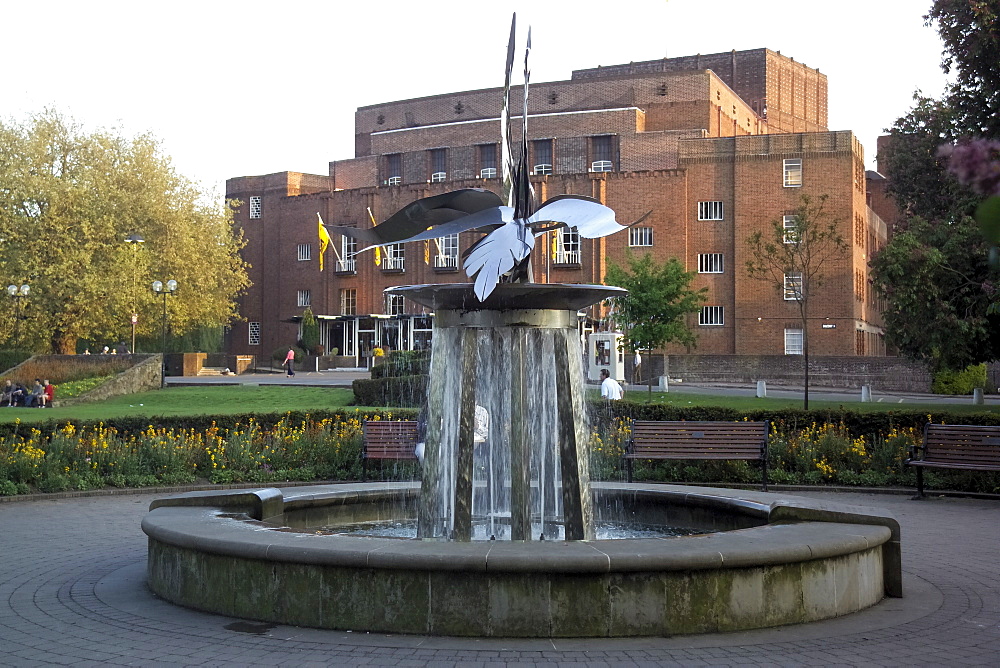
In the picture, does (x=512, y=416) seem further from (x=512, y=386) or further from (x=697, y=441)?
(x=697, y=441)

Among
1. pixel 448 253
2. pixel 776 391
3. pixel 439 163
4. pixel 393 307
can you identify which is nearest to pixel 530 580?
pixel 776 391

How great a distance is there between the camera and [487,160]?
62156mm

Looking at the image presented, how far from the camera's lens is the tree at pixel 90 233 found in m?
41.3

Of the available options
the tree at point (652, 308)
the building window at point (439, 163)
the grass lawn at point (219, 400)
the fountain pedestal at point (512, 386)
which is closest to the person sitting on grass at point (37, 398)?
the grass lawn at point (219, 400)

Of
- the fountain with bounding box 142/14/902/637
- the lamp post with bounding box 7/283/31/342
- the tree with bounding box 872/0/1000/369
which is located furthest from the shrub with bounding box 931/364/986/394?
the lamp post with bounding box 7/283/31/342

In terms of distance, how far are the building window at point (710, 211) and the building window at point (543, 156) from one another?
1000 centimetres

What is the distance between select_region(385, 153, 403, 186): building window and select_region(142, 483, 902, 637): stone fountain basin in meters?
58.3

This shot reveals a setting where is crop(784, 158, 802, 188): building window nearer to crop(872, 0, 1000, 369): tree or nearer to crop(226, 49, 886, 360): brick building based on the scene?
crop(226, 49, 886, 360): brick building

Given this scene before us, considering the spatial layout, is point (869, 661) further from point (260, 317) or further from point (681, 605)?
point (260, 317)

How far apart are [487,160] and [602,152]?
22.7 feet

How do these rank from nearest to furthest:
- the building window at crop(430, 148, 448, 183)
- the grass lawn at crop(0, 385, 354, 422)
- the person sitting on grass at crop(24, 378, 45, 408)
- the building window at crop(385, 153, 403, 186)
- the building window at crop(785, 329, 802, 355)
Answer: the grass lawn at crop(0, 385, 354, 422)
the person sitting on grass at crop(24, 378, 45, 408)
the building window at crop(785, 329, 802, 355)
the building window at crop(430, 148, 448, 183)
the building window at crop(385, 153, 403, 186)

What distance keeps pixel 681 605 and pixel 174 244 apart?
42.4 m

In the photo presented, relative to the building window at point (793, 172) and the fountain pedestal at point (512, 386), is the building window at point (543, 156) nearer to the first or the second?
the building window at point (793, 172)

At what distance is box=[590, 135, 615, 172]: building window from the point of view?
58.9 metres
